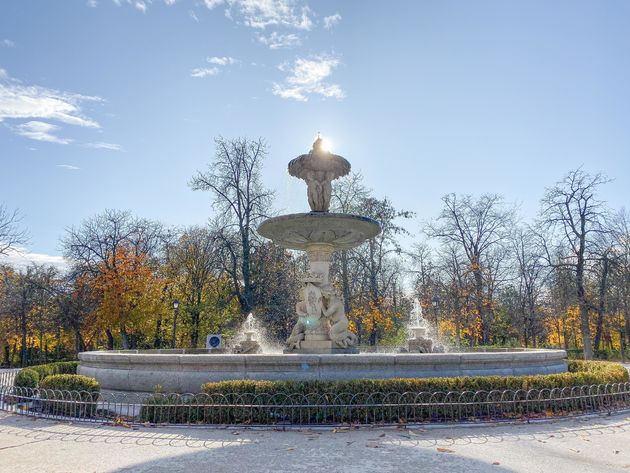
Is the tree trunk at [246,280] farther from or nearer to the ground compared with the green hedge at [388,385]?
farther from the ground

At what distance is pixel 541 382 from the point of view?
28.0 feet

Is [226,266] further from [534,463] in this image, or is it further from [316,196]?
[534,463]

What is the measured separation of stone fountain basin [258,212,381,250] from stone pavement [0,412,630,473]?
6.04 metres

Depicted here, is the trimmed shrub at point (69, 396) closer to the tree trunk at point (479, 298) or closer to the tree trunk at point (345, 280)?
the tree trunk at point (345, 280)

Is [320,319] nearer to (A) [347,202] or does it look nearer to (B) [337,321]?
(B) [337,321]

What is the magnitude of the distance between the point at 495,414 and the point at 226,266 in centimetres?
2383

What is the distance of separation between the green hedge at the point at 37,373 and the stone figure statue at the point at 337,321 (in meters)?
7.24

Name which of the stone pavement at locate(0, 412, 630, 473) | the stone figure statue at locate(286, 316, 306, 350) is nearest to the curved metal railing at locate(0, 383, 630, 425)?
the stone pavement at locate(0, 412, 630, 473)

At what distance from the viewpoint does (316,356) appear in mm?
9266

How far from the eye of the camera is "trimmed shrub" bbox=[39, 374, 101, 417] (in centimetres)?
843

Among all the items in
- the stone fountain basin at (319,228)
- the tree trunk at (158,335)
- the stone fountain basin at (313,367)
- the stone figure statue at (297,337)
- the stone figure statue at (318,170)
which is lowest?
the tree trunk at (158,335)

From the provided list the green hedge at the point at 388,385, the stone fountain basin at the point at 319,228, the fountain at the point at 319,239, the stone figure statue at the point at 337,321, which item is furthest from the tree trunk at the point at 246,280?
the green hedge at the point at 388,385

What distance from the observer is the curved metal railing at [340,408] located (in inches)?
302

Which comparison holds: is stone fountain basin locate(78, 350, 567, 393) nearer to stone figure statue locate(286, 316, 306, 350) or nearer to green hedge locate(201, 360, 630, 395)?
green hedge locate(201, 360, 630, 395)
